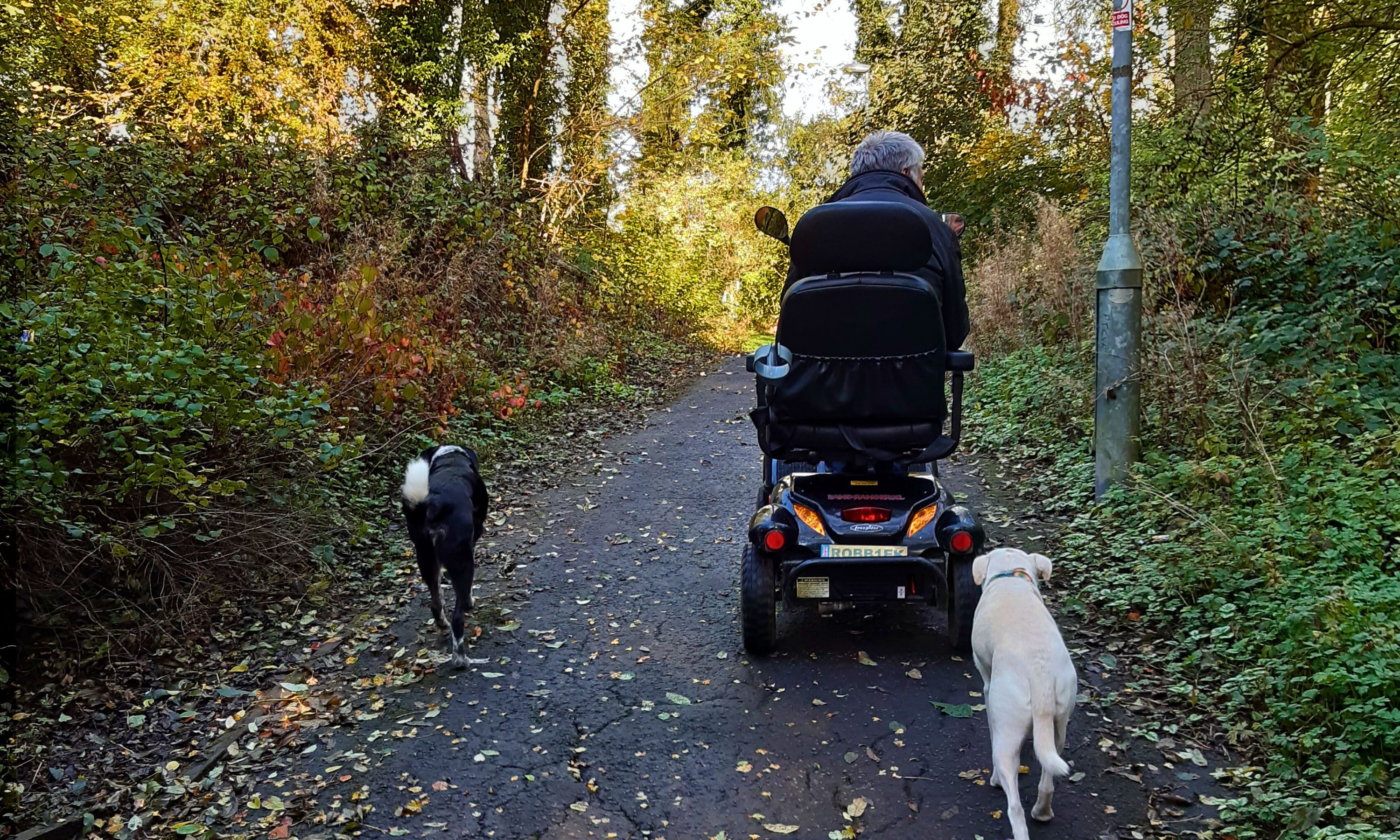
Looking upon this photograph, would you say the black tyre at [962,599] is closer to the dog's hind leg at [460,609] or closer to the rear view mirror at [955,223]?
the rear view mirror at [955,223]

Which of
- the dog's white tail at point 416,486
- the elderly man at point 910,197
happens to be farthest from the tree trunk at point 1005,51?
the dog's white tail at point 416,486

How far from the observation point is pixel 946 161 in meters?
17.3

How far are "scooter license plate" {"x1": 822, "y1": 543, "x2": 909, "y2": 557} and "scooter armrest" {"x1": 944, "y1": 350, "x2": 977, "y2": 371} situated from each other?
2.94 feet

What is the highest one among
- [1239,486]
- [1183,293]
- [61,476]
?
[1183,293]

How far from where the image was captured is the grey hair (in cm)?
491

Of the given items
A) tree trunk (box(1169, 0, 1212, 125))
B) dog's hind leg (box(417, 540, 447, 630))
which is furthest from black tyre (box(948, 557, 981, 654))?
tree trunk (box(1169, 0, 1212, 125))

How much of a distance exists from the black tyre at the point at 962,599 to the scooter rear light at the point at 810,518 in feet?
2.18

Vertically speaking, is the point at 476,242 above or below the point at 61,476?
above

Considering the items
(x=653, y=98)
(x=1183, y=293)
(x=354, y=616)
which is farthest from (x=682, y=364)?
(x=354, y=616)

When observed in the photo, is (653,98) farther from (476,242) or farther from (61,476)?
(61,476)

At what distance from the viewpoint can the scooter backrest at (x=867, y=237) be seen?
4.27 m

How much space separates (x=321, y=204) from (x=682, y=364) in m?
7.27

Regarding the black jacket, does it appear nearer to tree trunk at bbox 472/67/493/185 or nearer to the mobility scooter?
the mobility scooter

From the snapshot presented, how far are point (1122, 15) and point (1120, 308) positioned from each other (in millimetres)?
1900
